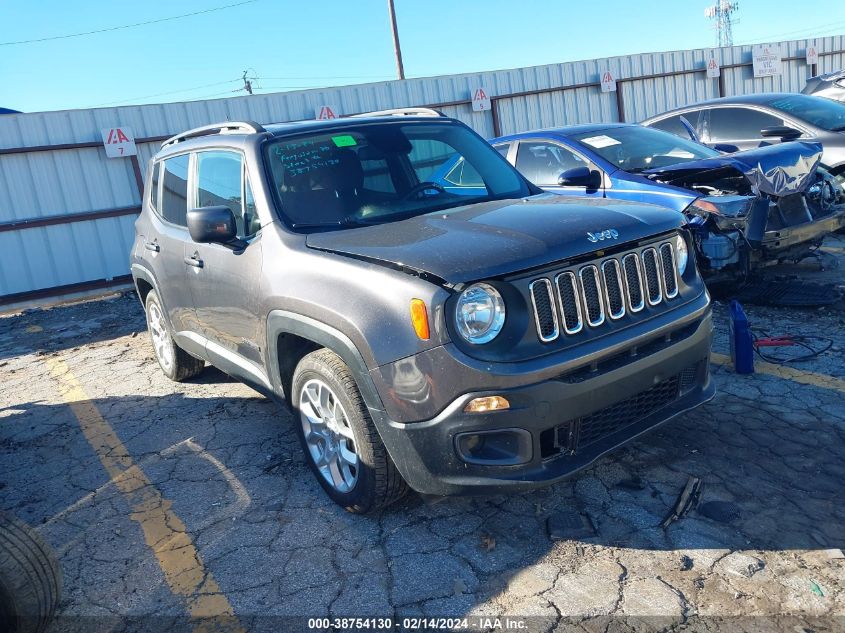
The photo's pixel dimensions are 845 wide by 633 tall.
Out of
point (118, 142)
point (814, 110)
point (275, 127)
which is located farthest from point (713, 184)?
point (118, 142)

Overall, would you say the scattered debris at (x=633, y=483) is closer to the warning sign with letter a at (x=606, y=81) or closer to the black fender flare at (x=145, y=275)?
the black fender flare at (x=145, y=275)

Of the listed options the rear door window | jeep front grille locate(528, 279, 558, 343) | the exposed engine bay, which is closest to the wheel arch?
the rear door window

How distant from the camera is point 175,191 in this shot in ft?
16.3

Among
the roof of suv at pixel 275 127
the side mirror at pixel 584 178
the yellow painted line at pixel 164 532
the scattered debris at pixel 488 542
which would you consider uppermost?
the roof of suv at pixel 275 127

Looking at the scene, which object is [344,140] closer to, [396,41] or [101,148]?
[101,148]

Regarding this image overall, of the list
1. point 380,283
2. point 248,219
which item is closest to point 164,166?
point 248,219

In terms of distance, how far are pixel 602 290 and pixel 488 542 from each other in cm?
123

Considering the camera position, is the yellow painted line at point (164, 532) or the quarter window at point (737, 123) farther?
the quarter window at point (737, 123)

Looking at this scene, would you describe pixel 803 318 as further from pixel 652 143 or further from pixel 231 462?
pixel 231 462

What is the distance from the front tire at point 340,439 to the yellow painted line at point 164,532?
0.71 metres

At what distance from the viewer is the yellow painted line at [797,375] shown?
437cm

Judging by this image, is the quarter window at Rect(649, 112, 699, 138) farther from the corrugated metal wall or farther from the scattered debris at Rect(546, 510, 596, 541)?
the scattered debris at Rect(546, 510, 596, 541)

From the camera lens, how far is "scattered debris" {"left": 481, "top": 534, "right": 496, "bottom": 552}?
3061 mm

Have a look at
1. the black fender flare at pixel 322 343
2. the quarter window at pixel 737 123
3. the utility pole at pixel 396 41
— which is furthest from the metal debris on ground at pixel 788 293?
the utility pole at pixel 396 41
